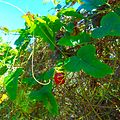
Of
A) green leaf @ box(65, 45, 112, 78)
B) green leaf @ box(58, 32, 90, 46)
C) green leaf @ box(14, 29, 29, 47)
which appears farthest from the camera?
green leaf @ box(14, 29, 29, 47)

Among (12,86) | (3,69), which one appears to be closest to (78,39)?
(12,86)

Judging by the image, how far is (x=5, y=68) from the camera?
1.26 m

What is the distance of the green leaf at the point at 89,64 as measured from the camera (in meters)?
0.83

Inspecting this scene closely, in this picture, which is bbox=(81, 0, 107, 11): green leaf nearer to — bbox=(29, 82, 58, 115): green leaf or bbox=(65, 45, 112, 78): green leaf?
bbox=(65, 45, 112, 78): green leaf

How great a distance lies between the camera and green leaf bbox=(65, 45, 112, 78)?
32.6 inches

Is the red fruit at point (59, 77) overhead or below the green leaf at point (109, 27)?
below

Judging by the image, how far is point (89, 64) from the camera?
2.79 ft

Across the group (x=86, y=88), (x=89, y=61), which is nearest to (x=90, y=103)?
(x=86, y=88)

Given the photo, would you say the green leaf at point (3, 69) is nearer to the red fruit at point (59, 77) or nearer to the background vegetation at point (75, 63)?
the background vegetation at point (75, 63)

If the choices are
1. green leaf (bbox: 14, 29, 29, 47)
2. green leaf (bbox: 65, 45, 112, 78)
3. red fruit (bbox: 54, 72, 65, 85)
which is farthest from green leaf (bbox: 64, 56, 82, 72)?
green leaf (bbox: 14, 29, 29, 47)

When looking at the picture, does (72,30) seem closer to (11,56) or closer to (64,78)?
(64,78)

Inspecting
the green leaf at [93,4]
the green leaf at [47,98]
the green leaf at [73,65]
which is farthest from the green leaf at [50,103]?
the green leaf at [93,4]

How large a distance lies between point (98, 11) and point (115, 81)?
21 centimetres

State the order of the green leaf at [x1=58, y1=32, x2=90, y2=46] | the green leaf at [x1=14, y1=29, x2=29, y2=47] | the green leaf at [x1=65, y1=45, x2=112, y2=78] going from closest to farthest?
the green leaf at [x1=65, y1=45, x2=112, y2=78] < the green leaf at [x1=58, y1=32, x2=90, y2=46] < the green leaf at [x1=14, y1=29, x2=29, y2=47]
